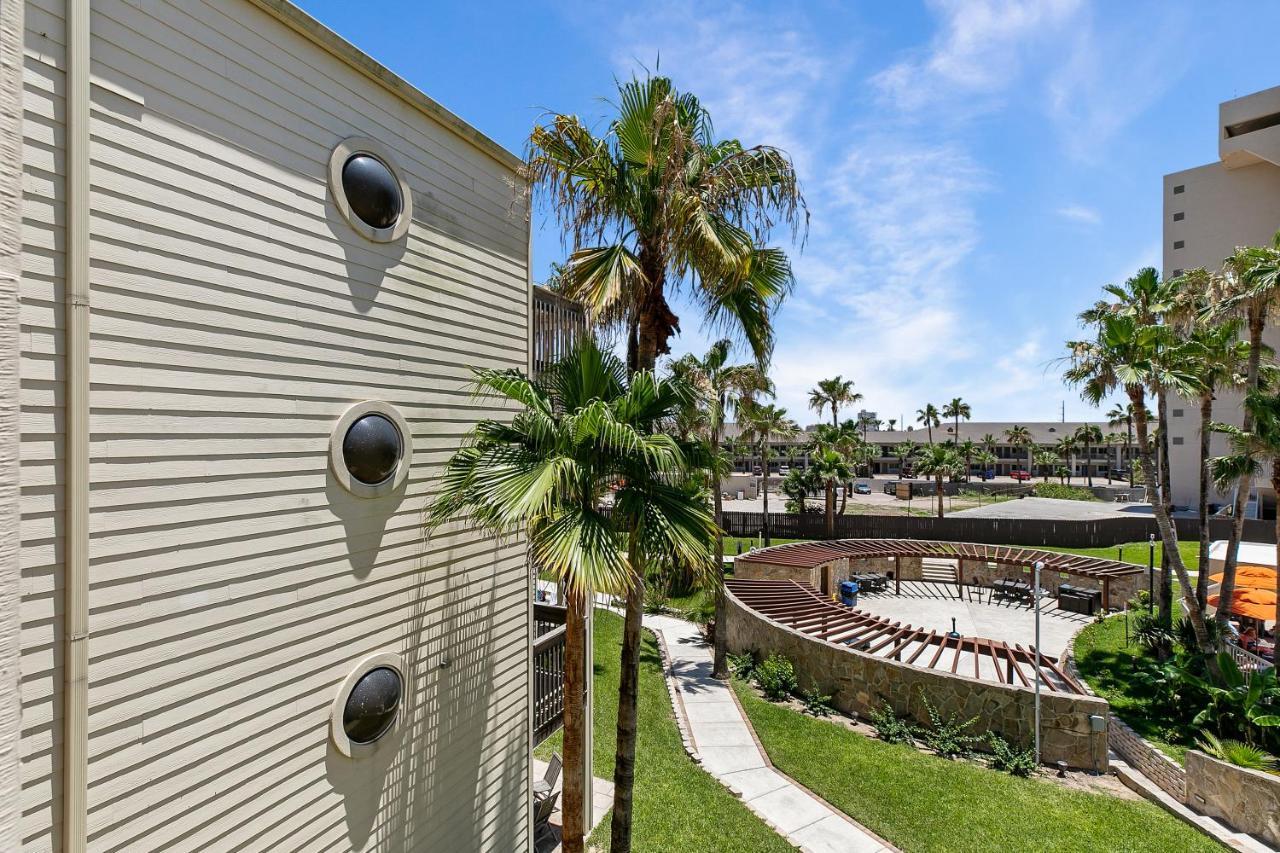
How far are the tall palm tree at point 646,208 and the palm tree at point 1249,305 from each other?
1458cm

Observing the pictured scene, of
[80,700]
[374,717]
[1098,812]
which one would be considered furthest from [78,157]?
[1098,812]

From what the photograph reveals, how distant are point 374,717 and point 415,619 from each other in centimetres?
79

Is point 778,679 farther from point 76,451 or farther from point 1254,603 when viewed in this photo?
point 76,451

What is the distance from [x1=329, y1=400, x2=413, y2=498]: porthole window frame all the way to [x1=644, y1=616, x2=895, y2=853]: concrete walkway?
7.54 m


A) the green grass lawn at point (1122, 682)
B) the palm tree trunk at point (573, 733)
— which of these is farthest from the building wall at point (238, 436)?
the green grass lawn at point (1122, 682)

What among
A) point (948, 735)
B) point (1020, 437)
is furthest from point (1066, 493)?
point (948, 735)

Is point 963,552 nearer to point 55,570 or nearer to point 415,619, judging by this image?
point 415,619

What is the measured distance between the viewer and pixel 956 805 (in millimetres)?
9000

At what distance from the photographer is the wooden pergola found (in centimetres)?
1286

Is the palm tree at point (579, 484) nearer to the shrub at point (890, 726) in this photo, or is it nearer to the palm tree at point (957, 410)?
the shrub at point (890, 726)

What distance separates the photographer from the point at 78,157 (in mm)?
2916

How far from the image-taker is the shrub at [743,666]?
1452 centimetres

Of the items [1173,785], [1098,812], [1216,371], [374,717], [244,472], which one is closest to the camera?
[244,472]

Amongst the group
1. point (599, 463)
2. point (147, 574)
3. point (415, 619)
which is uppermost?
point (599, 463)
